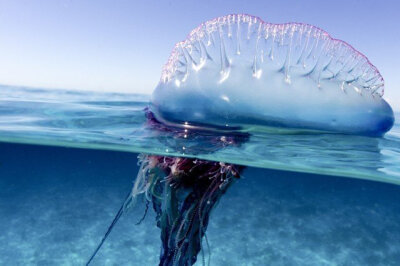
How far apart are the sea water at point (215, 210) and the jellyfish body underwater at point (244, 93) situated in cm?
36

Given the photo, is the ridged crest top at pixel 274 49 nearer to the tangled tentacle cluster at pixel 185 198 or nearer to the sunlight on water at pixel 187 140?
the sunlight on water at pixel 187 140

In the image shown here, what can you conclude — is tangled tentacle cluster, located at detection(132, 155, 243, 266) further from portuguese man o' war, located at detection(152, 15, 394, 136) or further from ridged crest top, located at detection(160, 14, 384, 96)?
ridged crest top, located at detection(160, 14, 384, 96)

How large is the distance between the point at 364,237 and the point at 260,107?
32.1 feet

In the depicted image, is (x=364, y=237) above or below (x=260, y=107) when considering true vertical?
below

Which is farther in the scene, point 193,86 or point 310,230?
point 310,230

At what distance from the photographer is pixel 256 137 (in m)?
3.66

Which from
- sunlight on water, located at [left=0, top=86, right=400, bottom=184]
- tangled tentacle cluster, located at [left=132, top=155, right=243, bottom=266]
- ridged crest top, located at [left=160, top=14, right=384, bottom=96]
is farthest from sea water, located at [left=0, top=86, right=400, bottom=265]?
ridged crest top, located at [left=160, top=14, right=384, bottom=96]

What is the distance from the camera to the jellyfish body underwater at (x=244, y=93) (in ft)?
9.41

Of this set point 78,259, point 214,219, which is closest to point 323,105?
point 78,259

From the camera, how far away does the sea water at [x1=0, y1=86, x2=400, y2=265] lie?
478cm

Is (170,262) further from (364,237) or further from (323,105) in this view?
(364,237)

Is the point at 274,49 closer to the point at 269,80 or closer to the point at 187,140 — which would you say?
the point at 269,80

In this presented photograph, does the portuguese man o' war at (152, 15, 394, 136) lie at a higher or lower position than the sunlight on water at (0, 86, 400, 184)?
higher

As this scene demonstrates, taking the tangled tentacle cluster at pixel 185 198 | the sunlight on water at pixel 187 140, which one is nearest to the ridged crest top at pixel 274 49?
the sunlight on water at pixel 187 140
